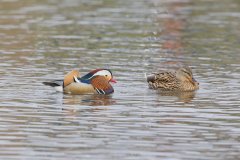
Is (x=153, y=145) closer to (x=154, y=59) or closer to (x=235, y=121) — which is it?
(x=235, y=121)

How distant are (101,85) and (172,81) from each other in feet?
4.82

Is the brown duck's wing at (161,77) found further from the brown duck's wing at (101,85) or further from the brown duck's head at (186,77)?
the brown duck's wing at (101,85)

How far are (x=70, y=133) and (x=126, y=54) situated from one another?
8.59 meters

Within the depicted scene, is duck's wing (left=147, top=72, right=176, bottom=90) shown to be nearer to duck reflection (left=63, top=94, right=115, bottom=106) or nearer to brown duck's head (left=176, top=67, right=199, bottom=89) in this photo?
brown duck's head (left=176, top=67, right=199, bottom=89)

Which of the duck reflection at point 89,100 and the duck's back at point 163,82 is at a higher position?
the duck reflection at point 89,100

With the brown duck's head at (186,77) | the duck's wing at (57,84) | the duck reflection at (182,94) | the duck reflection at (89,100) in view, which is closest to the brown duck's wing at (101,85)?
the duck reflection at (89,100)

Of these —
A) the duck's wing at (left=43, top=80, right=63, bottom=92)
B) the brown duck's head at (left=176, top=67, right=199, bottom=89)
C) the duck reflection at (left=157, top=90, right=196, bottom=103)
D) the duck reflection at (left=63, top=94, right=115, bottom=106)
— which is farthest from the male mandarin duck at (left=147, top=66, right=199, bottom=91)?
the duck's wing at (left=43, top=80, right=63, bottom=92)

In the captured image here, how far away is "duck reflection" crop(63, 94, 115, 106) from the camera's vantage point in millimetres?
15480

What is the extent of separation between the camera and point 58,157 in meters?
11.2

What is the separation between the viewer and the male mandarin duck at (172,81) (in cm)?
1705

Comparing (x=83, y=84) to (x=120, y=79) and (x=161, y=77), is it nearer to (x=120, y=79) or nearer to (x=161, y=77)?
(x=161, y=77)

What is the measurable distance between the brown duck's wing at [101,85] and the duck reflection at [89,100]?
109 mm

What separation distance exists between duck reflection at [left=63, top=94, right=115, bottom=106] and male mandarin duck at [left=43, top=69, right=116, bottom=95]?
0.11 meters

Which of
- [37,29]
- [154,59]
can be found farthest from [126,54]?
[37,29]
